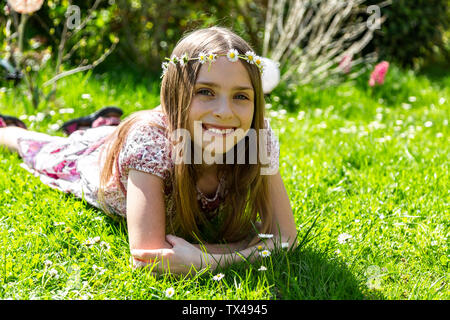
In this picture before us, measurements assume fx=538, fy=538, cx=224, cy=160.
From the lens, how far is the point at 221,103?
1.87m

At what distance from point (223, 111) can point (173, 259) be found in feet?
1.75

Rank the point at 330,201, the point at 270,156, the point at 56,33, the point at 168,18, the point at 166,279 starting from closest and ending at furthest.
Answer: the point at 166,279 < the point at 270,156 < the point at 330,201 < the point at 56,33 < the point at 168,18

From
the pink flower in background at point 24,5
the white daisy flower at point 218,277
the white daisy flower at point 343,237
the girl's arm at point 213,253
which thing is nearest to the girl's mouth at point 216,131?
the girl's arm at point 213,253

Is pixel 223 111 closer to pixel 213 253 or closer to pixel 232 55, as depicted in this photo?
pixel 232 55

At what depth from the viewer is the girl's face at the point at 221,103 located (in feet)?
6.15

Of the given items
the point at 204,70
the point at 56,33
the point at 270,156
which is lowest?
the point at 270,156

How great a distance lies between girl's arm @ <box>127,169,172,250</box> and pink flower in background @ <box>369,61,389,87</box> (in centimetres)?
313

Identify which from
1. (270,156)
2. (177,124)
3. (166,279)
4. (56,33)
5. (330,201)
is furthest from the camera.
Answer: (56,33)

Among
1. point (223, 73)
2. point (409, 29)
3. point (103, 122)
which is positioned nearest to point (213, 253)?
point (223, 73)

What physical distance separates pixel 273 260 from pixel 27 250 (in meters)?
0.90

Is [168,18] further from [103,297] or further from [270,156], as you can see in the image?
[103,297]

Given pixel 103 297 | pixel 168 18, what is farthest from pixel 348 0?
pixel 103 297

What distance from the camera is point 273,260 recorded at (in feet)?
6.25

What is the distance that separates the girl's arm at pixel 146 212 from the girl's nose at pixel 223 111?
33cm
